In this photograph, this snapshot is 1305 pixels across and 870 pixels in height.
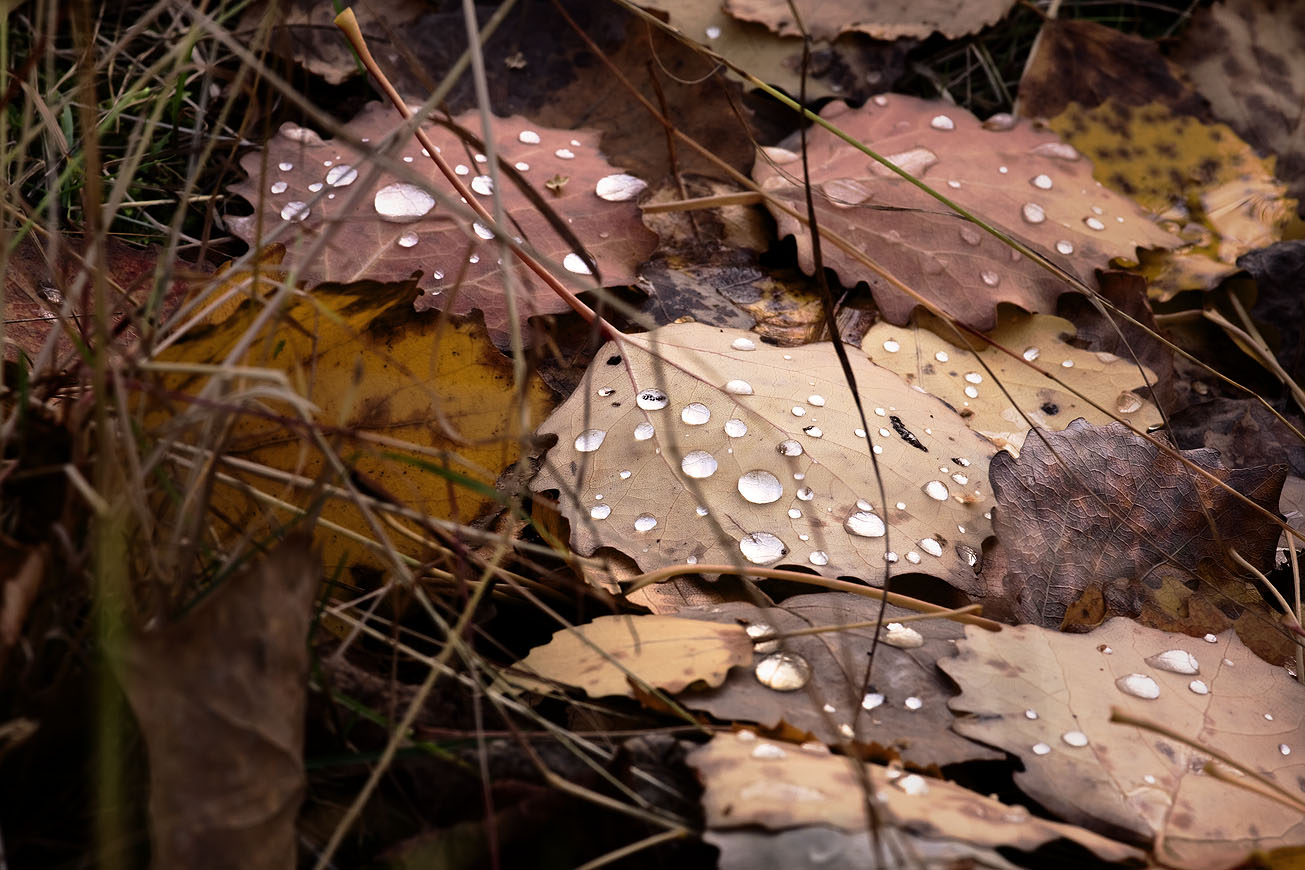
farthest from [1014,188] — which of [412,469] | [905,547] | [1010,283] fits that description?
[412,469]

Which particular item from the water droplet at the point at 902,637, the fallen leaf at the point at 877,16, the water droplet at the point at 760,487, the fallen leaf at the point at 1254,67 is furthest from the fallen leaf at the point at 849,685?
the fallen leaf at the point at 1254,67

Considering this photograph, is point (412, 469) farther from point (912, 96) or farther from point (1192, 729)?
point (912, 96)

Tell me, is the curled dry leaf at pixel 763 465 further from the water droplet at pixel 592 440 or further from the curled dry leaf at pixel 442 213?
the curled dry leaf at pixel 442 213

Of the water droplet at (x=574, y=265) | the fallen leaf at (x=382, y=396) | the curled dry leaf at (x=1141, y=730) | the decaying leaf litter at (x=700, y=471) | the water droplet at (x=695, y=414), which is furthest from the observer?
the water droplet at (x=574, y=265)

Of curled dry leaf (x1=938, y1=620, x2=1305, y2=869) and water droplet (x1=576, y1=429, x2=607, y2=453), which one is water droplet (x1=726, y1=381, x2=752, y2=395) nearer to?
water droplet (x1=576, y1=429, x2=607, y2=453)

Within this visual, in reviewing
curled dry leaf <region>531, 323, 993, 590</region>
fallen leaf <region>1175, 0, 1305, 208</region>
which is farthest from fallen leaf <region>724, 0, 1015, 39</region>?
curled dry leaf <region>531, 323, 993, 590</region>
